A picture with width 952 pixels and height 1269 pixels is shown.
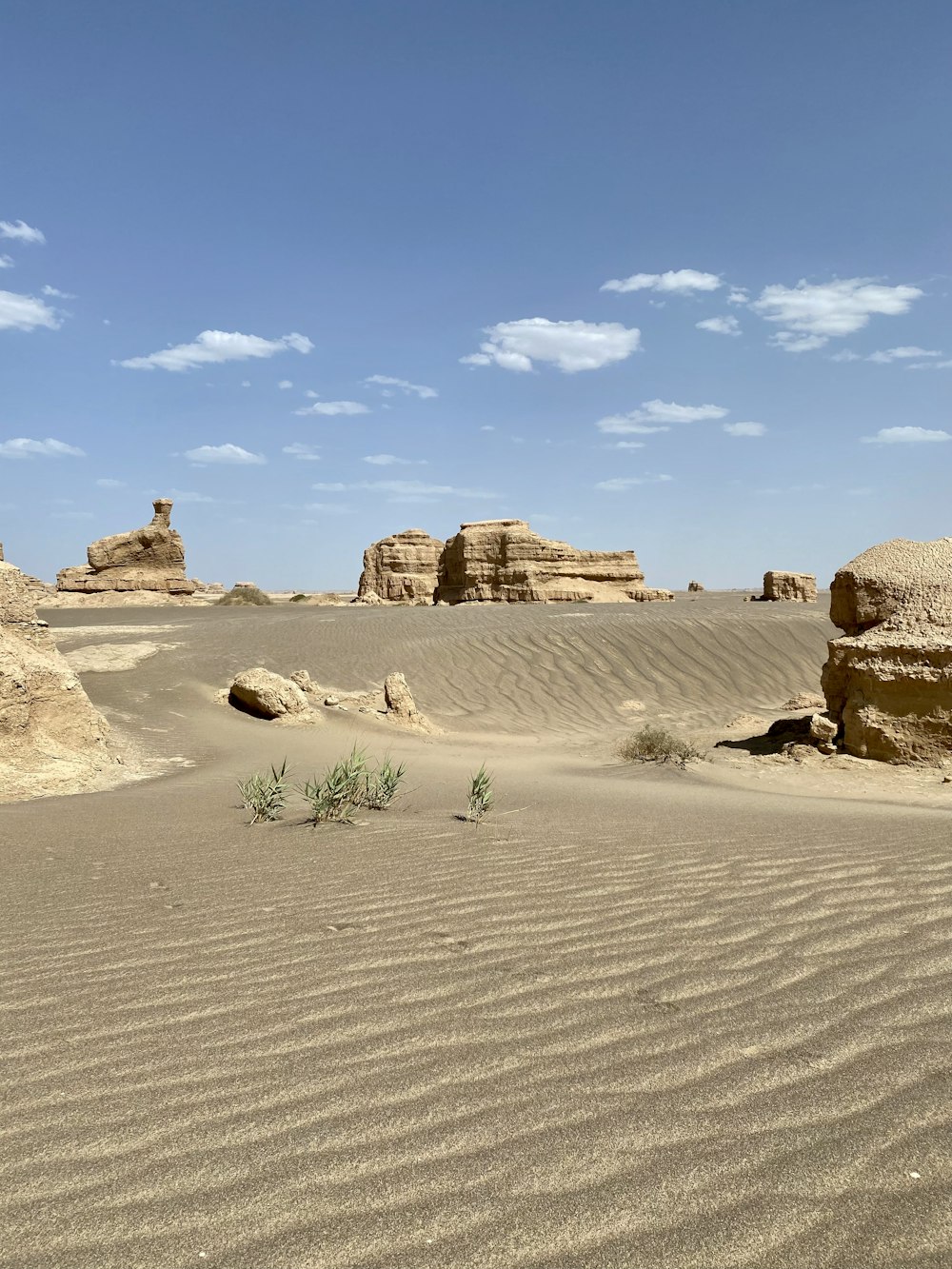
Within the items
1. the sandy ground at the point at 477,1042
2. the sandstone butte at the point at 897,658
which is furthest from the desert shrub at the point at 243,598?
the sandy ground at the point at 477,1042

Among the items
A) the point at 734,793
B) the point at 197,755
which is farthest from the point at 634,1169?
the point at 197,755

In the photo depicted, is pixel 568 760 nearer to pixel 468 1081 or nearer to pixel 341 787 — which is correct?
pixel 341 787

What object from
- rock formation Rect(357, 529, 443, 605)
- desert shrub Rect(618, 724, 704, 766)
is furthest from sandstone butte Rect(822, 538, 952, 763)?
rock formation Rect(357, 529, 443, 605)

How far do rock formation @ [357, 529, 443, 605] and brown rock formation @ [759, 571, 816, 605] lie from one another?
16.6 meters

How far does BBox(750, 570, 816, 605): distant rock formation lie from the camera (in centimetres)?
3866

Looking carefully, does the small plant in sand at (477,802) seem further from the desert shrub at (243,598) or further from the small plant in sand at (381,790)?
the desert shrub at (243,598)

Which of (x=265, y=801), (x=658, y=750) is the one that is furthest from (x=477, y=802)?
(x=658, y=750)

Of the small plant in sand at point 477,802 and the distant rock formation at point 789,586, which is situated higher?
the distant rock formation at point 789,586

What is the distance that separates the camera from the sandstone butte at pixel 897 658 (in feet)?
29.9

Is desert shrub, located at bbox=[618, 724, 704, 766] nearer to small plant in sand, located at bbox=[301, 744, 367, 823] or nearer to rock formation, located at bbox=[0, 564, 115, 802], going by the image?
small plant in sand, located at bbox=[301, 744, 367, 823]

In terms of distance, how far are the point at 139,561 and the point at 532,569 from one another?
18.5 meters

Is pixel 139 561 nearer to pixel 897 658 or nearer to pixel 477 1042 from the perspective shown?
pixel 897 658

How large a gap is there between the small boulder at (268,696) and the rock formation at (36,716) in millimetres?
3857

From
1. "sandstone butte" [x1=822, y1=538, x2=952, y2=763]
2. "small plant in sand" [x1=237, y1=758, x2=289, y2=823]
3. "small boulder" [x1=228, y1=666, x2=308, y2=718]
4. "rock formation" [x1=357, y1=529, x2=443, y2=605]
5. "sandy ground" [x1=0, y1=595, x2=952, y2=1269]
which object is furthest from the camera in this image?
"rock formation" [x1=357, y1=529, x2=443, y2=605]
